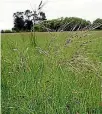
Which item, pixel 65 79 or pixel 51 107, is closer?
pixel 51 107

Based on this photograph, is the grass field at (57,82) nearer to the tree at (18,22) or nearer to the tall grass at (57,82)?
the tall grass at (57,82)

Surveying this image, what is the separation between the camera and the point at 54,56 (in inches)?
112

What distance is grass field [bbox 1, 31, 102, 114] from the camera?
2682 millimetres

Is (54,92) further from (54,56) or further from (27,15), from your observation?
(27,15)

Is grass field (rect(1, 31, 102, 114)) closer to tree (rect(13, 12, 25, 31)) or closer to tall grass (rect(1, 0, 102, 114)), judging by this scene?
tall grass (rect(1, 0, 102, 114))

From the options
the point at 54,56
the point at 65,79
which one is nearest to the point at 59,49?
the point at 54,56

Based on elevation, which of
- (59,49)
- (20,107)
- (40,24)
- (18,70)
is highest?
(40,24)

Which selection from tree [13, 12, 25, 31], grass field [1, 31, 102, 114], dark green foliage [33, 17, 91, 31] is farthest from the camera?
tree [13, 12, 25, 31]

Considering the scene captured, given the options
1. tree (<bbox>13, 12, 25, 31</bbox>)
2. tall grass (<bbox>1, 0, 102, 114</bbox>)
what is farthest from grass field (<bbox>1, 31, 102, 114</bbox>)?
tree (<bbox>13, 12, 25, 31</bbox>)

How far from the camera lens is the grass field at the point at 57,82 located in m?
2.68

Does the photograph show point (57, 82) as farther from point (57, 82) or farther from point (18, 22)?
point (18, 22)

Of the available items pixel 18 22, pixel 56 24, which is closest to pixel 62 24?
pixel 56 24

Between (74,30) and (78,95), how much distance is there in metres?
0.52

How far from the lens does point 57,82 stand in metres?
2.88
